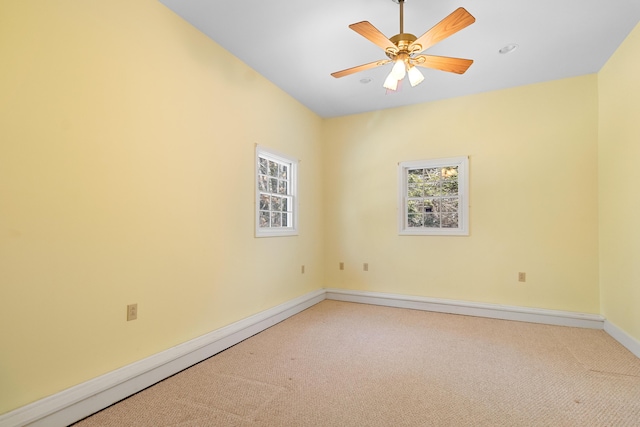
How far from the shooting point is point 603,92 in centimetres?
331

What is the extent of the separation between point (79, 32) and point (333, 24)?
70.7 inches

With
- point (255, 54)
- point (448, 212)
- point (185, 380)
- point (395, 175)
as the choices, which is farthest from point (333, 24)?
point (185, 380)

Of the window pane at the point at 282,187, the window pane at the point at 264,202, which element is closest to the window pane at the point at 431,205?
the window pane at the point at 282,187

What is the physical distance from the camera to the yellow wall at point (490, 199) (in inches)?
138

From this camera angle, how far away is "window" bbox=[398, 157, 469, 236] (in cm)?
407

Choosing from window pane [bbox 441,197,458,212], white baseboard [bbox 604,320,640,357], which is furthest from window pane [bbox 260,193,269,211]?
white baseboard [bbox 604,320,640,357]

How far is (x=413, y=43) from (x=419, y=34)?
758 millimetres

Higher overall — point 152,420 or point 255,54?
point 255,54

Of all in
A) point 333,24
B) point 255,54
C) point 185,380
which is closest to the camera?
point 185,380

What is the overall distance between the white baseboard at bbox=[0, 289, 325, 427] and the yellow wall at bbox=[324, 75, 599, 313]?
7.23ft

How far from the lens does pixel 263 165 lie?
3.68m

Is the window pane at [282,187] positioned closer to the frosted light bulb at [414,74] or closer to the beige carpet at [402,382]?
the beige carpet at [402,382]

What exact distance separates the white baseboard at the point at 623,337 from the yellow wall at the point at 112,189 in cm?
344

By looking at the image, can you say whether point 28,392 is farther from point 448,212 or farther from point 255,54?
point 448,212
